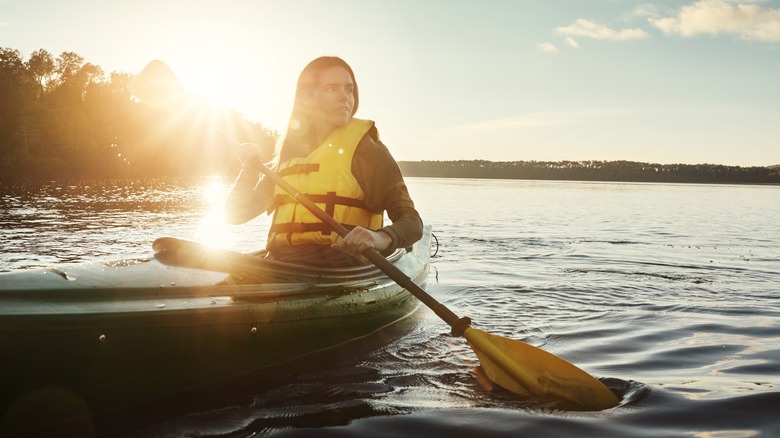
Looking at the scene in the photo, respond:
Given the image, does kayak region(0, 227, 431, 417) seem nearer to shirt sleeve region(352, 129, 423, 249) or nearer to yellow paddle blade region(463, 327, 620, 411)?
shirt sleeve region(352, 129, 423, 249)

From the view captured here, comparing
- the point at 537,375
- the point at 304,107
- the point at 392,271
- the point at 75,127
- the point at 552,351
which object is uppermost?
the point at 75,127

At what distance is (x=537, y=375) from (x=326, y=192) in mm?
1867

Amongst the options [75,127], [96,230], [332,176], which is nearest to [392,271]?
[332,176]

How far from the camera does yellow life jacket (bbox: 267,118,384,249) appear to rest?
4.34 m

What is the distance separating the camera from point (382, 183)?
4359 millimetres

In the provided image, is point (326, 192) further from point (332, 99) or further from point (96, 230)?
point (96, 230)

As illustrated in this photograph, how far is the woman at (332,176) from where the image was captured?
434 cm

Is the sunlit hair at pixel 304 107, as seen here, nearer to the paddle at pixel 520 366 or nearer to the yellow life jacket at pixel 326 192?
the yellow life jacket at pixel 326 192

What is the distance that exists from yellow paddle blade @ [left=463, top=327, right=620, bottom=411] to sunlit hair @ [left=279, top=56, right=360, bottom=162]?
192 cm

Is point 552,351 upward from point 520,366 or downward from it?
downward

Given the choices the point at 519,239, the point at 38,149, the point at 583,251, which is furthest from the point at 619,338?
the point at 38,149

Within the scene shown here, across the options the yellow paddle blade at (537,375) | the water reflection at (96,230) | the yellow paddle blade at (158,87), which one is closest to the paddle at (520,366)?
the yellow paddle blade at (537,375)

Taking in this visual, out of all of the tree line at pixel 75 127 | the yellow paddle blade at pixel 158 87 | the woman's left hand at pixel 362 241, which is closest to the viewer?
the woman's left hand at pixel 362 241

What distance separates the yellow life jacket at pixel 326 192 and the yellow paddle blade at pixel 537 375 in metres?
1.19
